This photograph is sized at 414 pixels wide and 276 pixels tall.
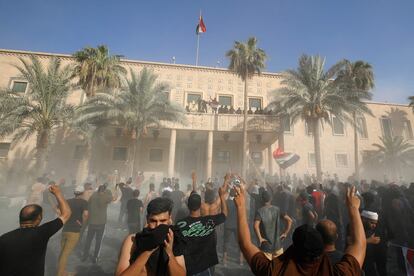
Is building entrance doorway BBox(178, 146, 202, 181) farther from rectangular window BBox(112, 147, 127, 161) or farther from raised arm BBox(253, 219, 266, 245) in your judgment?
raised arm BBox(253, 219, 266, 245)

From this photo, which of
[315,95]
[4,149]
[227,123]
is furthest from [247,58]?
[4,149]

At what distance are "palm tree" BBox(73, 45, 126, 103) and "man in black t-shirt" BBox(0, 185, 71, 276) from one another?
1660 cm

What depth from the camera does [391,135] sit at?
29703 millimetres

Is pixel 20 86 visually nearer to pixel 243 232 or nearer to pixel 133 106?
pixel 133 106

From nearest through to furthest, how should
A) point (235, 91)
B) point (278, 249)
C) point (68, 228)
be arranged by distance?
1. point (278, 249)
2. point (68, 228)
3. point (235, 91)

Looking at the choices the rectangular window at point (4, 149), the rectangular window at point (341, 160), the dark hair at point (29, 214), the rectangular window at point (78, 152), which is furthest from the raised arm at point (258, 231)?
the rectangular window at point (341, 160)

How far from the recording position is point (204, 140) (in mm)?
25359

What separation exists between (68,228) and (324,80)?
731 inches

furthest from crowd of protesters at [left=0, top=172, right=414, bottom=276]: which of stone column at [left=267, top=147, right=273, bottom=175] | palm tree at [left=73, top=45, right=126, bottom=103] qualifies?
stone column at [left=267, top=147, right=273, bottom=175]

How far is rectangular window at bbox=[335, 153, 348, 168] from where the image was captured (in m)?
27.3

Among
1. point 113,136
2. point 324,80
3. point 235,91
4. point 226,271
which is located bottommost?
point 226,271

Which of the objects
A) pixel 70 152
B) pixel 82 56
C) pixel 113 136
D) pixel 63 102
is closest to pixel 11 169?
pixel 70 152

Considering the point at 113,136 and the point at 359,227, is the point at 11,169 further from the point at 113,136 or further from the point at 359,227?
the point at 359,227

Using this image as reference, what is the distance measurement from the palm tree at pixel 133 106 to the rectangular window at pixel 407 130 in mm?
31928
